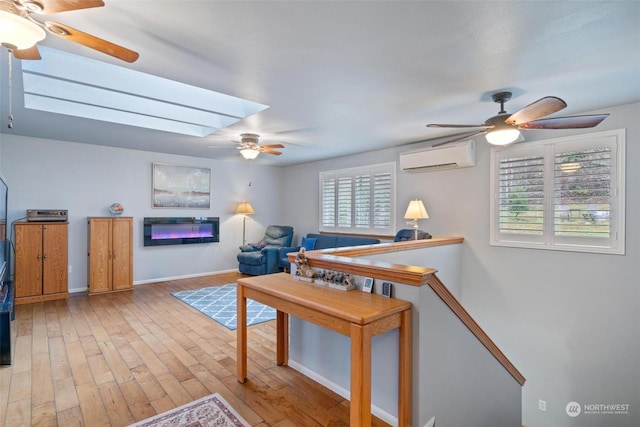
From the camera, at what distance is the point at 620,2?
5.49 ft

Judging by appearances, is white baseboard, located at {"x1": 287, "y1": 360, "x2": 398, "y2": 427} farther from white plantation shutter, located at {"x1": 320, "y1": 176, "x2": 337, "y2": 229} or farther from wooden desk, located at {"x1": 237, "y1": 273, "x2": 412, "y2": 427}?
white plantation shutter, located at {"x1": 320, "y1": 176, "x2": 337, "y2": 229}

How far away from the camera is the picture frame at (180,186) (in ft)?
19.8

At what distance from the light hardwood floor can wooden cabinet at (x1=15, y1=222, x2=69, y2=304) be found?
19.5 inches

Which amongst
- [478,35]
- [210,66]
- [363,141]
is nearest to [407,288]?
[478,35]

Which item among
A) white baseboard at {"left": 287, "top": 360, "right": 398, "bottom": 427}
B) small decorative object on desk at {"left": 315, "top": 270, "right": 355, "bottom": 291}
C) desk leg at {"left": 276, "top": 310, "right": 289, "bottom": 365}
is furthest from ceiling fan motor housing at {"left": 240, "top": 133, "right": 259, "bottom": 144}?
white baseboard at {"left": 287, "top": 360, "right": 398, "bottom": 427}

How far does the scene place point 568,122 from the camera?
2602mm

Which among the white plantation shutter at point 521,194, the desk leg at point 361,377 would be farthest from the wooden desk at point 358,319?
the white plantation shutter at point 521,194

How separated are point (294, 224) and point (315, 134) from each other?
3.40 m

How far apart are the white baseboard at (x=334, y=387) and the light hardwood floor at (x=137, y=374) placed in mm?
40

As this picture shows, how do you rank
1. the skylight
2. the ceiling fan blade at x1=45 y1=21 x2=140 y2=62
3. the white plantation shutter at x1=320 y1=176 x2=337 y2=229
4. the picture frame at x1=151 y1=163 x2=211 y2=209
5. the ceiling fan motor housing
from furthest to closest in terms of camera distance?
1. the white plantation shutter at x1=320 y1=176 x2=337 y2=229
2. the picture frame at x1=151 y1=163 x2=211 y2=209
3. the ceiling fan motor housing
4. the skylight
5. the ceiling fan blade at x1=45 y1=21 x2=140 y2=62

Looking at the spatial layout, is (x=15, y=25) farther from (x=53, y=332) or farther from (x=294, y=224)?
(x=294, y=224)

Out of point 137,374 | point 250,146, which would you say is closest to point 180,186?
point 250,146

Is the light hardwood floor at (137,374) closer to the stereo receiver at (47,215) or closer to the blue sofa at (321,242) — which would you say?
the stereo receiver at (47,215)

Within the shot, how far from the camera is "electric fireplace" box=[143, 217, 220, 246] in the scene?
592 centimetres
